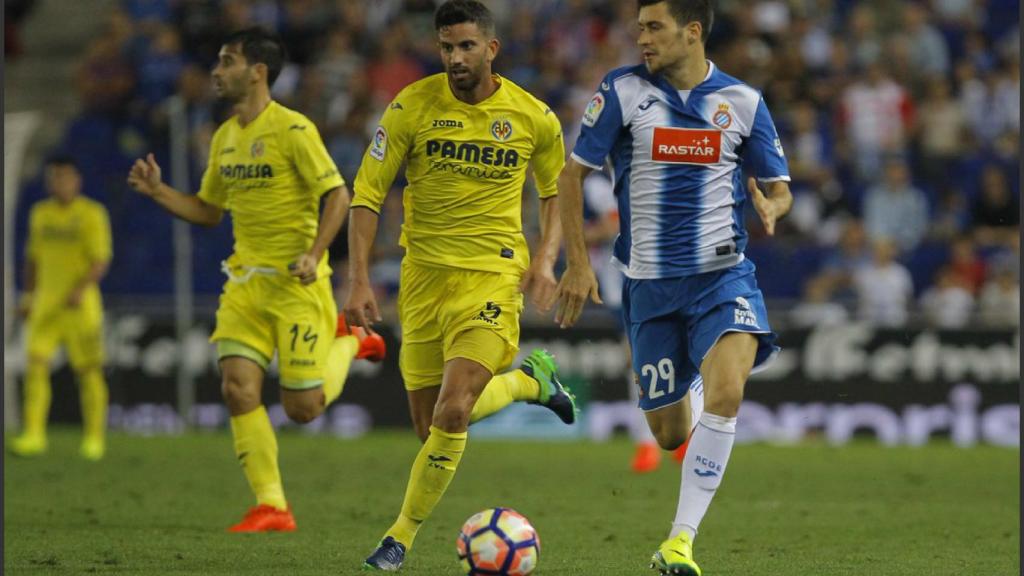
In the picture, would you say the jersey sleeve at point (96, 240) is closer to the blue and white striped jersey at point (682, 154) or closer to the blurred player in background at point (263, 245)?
the blurred player in background at point (263, 245)

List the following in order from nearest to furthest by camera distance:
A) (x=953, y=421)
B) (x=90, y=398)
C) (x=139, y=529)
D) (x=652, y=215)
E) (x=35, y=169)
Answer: (x=652, y=215)
(x=139, y=529)
(x=90, y=398)
(x=953, y=421)
(x=35, y=169)

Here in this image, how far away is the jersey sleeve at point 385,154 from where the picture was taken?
8.17 meters

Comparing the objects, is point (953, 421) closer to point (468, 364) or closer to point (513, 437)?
point (513, 437)

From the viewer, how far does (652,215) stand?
8.12m

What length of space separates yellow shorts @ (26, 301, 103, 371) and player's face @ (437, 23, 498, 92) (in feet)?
28.8

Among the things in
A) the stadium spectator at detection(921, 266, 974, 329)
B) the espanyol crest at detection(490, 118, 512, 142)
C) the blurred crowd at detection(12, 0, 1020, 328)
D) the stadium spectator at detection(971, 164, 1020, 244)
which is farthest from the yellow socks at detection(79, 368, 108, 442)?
the stadium spectator at detection(971, 164, 1020, 244)

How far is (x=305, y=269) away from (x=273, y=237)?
806 millimetres

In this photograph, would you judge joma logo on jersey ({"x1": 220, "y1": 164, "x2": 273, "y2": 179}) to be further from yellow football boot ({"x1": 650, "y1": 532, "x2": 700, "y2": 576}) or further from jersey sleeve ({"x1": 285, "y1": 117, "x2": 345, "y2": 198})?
yellow football boot ({"x1": 650, "y1": 532, "x2": 700, "y2": 576})

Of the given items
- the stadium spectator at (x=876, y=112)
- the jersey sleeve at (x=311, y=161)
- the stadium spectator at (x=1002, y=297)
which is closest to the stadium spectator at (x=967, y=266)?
the stadium spectator at (x=1002, y=297)

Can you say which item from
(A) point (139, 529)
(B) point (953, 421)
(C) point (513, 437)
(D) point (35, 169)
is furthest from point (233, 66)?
(D) point (35, 169)

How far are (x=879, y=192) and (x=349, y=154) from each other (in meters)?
6.08

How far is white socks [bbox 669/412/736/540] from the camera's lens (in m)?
7.57

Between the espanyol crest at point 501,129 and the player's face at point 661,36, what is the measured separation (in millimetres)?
905

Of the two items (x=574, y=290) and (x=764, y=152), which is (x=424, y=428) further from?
(x=764, y=152)
